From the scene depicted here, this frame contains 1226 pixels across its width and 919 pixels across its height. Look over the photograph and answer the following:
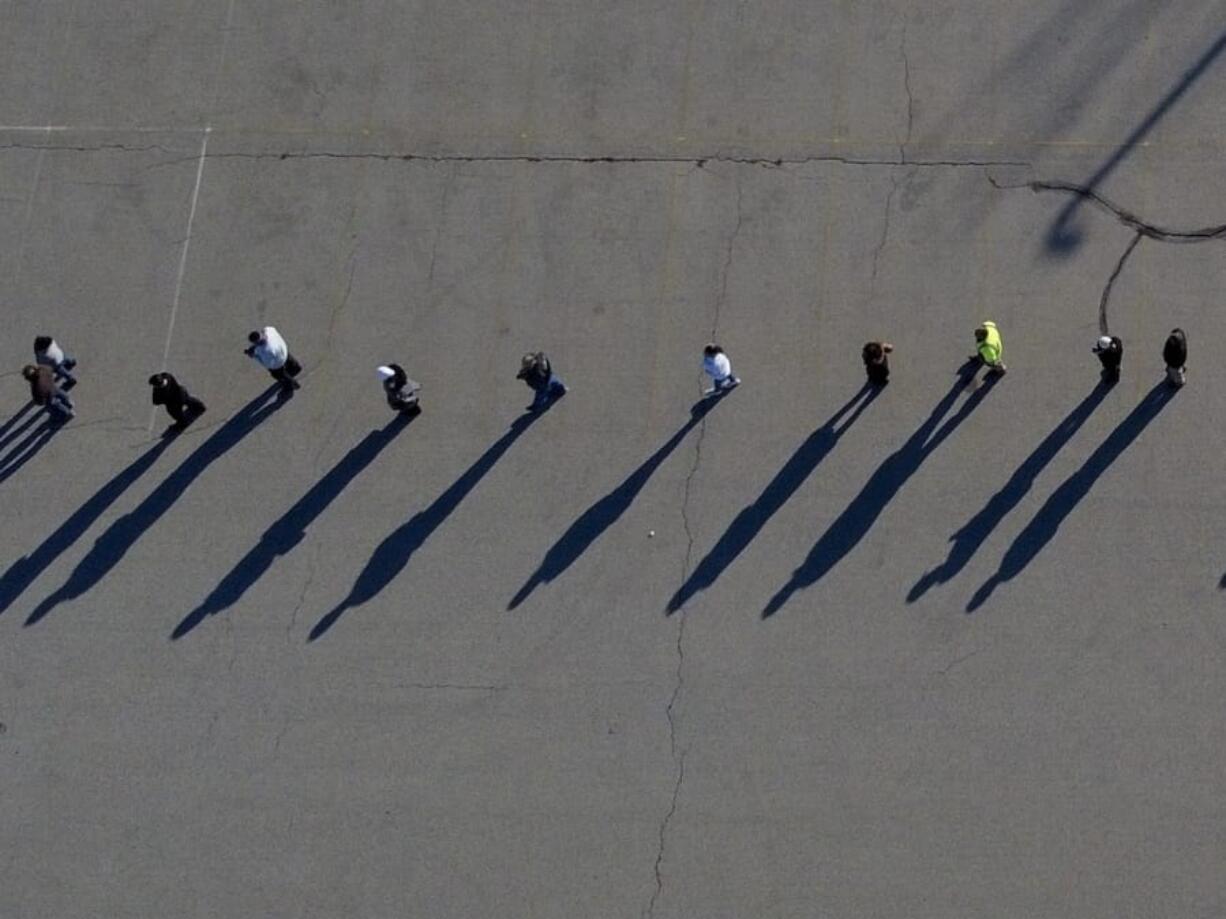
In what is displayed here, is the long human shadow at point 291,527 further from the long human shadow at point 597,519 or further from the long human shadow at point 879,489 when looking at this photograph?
the long human shadow at point 879,489

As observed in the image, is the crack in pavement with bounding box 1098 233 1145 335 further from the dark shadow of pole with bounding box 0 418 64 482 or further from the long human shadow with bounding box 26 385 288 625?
the dark shadow of pole with bounding box 0 418 64 482

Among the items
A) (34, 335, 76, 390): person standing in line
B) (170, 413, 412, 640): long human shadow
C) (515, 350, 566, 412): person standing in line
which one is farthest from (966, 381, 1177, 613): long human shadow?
(34, 335, 76, 390): person standing in line

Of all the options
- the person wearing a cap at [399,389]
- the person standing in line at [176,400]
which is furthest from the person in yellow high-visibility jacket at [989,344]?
the person standing in line at [176,400]

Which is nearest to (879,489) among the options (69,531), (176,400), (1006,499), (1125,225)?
(1006,499)

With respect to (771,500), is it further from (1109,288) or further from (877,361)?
(1109,288)

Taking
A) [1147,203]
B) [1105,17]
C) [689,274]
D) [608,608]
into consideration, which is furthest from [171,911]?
[1105,17]

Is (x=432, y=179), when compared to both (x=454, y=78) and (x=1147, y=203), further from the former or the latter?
(x=1147, y=203)
